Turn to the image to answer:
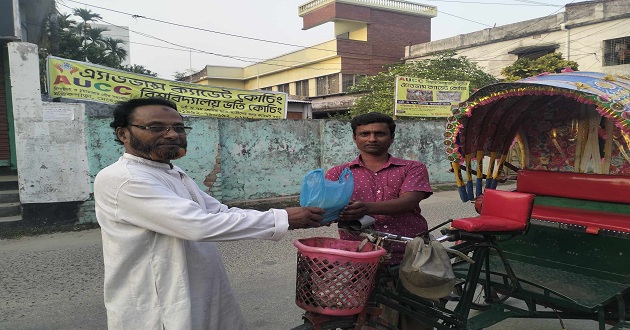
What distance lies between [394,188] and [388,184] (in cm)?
4

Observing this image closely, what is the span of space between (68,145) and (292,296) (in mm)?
4999

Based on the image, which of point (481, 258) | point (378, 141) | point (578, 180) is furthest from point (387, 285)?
point (578, 180)

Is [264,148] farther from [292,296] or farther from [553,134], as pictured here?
[553,134]

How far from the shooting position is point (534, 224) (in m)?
3.45

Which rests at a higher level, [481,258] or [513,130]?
[513,130]

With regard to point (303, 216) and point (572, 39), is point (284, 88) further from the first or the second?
point (303, 216)

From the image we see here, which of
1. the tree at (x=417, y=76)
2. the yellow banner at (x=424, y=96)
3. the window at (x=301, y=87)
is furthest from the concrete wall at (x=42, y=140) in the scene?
the window at (x=301, y=87)

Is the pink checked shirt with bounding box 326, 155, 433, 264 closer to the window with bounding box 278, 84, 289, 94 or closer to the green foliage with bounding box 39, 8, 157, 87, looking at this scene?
the green foliage with bounding box 39, 8, 157, 87

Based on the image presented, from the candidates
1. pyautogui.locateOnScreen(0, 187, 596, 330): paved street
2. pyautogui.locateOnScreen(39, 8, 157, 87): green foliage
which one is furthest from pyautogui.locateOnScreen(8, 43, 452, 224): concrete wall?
pyautogui.locateOnScreen(39, 8, 157, 87): green foliage

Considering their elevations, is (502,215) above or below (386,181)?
below

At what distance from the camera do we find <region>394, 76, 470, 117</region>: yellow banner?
39.4 ft

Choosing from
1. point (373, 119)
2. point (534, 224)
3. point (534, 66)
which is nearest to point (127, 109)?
point (373, 119)

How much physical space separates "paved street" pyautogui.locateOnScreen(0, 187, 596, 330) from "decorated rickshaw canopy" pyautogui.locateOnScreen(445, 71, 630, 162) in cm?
158

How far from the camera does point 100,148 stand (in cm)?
740
